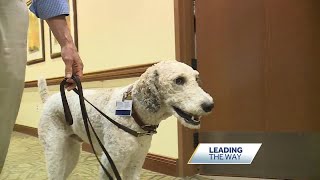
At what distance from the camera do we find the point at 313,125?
2.98m

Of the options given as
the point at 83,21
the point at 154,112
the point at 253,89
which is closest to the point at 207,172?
the point at 253,89

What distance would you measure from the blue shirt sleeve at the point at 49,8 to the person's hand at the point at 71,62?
0.49 feet

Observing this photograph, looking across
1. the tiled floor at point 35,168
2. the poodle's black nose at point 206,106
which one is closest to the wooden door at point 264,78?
the tiled floor at point 35,168

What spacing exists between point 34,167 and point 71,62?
2.69 metres

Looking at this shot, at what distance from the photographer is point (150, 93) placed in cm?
189

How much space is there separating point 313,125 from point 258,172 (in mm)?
569

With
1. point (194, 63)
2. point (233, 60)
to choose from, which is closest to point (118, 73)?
point (194, 63)

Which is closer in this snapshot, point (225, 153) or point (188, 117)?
point (188, 117)

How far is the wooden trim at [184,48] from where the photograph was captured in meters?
3.12

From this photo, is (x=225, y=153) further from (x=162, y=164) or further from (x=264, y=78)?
(x=264, y=78)

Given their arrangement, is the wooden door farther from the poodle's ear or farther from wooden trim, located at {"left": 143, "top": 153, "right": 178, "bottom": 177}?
the poodle's ear

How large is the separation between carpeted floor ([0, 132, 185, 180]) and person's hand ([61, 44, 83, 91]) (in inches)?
74.3

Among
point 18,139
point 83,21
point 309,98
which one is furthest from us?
point 18,139

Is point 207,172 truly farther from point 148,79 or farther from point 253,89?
point 148,79
